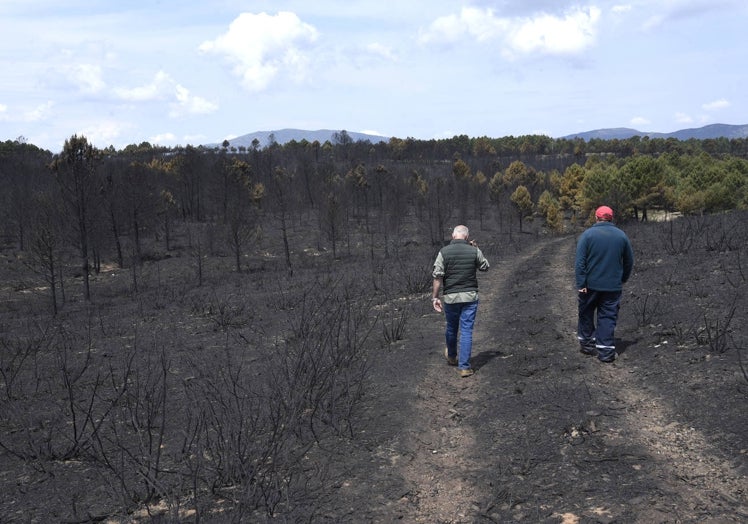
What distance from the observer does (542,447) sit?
14.6 feet

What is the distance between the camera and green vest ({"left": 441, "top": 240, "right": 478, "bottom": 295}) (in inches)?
256

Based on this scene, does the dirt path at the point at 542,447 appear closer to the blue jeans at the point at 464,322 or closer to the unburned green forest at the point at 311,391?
the unburned green forest at the point at 311,391

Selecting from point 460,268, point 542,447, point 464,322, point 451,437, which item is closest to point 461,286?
point 460,268

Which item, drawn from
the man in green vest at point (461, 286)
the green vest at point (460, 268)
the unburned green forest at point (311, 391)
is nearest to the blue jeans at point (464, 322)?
the man in green vest at point (461, 286)

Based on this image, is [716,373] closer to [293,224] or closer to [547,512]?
[547,512]

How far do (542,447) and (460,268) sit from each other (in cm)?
258

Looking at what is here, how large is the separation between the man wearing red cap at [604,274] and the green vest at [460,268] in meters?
1.34

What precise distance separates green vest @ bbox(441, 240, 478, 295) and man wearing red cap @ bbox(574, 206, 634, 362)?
4.38ft

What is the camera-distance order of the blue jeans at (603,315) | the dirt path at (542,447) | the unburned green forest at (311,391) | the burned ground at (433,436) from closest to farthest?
the dirt path at (542,447) → the burned ground at (433,436) → the unburned green forest at (311,391) → the blue jeans at (603,315)

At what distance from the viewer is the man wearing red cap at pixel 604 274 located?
6.47 meters

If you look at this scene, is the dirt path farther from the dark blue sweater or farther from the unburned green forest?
the dark blue sweater

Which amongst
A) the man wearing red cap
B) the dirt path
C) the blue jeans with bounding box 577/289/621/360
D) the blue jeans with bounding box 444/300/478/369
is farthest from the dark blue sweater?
the blue jeans with bounding box 444/300/478/369

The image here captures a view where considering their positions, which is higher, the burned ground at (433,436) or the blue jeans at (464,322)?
the blue jeans at (464,322)

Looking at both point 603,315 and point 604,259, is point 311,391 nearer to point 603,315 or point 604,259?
point 603,315
